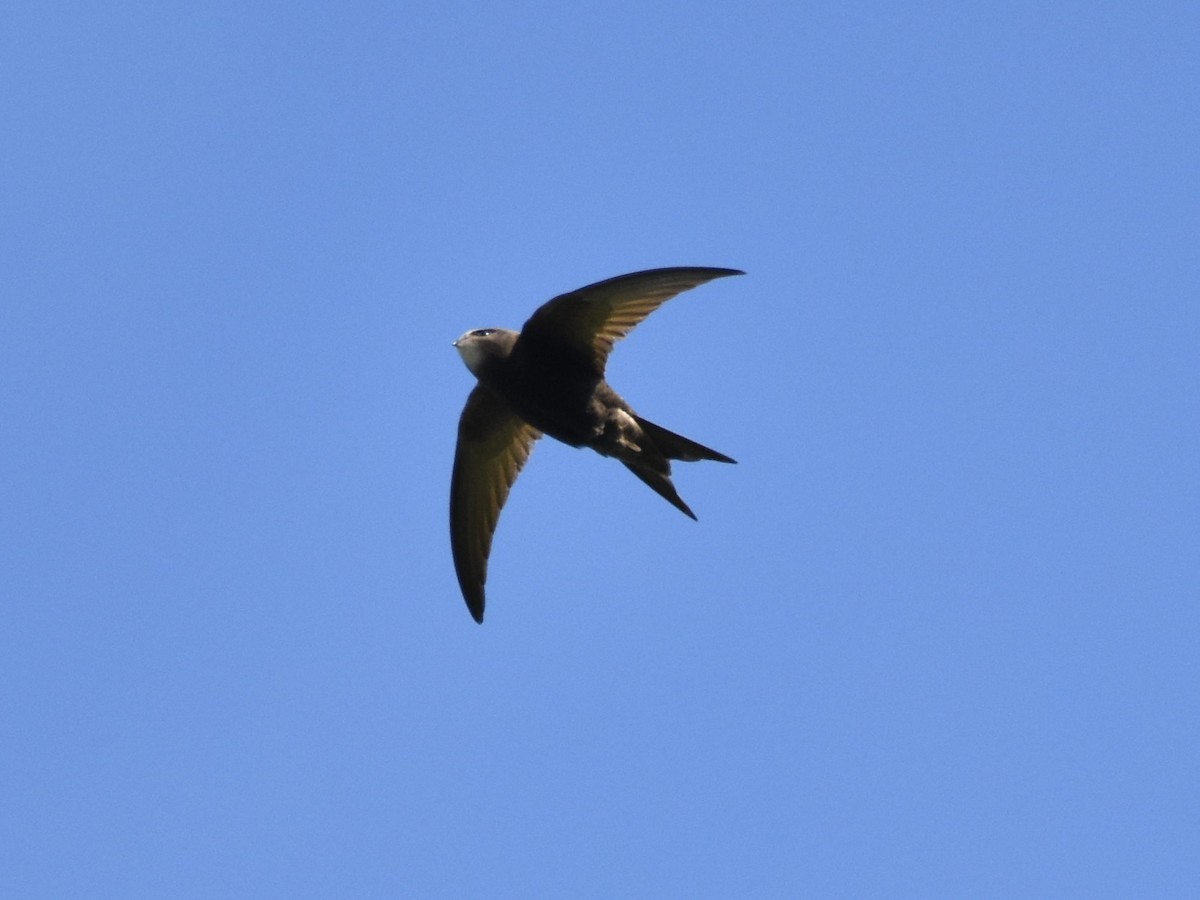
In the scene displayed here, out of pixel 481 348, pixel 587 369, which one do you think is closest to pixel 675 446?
pixel 587 369

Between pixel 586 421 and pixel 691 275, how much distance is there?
2.94 ft

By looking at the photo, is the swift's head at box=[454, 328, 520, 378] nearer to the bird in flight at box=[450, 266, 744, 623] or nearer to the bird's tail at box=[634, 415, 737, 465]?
the bird in flight at box=[450, 266, 744, 623]

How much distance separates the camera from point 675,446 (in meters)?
8.59

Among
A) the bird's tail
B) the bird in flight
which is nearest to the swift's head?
the bird in flight

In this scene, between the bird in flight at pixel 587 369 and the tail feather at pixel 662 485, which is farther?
the tail feather at pixel 662 485

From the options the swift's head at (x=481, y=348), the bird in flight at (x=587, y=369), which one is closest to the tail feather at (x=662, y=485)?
the bird in flight at (x=587, y=369)

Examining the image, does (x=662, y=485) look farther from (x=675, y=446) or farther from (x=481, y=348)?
(x=481, y=348)

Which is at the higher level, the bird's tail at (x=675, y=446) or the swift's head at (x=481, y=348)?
the swift's head at (x=481, y=348)

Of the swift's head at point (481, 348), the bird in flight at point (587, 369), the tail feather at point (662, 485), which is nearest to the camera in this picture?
the bird in flight at point (587, 369)

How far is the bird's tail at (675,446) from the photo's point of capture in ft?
27.9

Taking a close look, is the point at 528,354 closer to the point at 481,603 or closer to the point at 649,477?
the point at 649,477

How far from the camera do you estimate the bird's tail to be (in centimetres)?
852

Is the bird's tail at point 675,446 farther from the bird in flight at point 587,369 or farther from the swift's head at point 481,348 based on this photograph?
the swift's head at point 481,348

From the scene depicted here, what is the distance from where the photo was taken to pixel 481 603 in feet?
30.7
